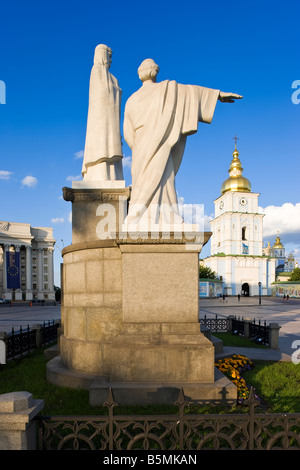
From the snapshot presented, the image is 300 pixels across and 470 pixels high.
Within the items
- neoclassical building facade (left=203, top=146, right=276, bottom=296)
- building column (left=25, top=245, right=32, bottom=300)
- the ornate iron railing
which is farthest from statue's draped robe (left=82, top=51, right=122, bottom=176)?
building column (left=25, top=245, right=32, bottom=300)

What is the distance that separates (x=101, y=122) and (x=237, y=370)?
22.0ft

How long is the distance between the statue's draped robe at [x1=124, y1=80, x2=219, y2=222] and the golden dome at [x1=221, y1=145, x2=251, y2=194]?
66857 millimetres

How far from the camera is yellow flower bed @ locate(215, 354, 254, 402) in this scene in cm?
503

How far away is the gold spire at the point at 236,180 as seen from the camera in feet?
226

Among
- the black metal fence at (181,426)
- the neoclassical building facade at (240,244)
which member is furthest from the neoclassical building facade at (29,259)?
the black metal fence at (181,426)

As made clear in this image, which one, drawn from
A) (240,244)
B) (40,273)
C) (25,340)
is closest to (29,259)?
(40,273)

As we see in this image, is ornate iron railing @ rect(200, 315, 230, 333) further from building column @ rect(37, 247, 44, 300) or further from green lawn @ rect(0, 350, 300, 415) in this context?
building column @ rect(37, 247, 44, 300)

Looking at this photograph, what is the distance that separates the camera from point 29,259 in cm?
8469

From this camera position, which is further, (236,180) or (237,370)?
(236,180)

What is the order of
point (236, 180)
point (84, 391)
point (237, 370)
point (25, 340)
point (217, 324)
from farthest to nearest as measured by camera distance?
point (236, 180) → point (217, 324) → point (25, 340) → point (237, 370) → point (84, 391)

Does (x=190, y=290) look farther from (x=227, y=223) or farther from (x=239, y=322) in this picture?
(x=227, y=223)

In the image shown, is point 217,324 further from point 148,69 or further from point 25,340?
point 148,69

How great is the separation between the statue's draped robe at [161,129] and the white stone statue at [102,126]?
2.25 metres

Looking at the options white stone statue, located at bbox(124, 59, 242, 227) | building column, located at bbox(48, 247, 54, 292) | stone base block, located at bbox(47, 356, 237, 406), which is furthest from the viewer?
building column, located at bbox(48, 247, 54, 292)
